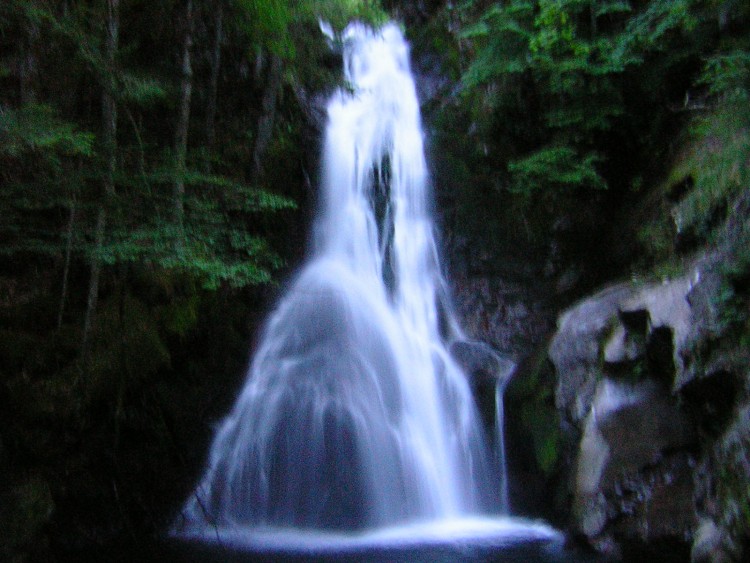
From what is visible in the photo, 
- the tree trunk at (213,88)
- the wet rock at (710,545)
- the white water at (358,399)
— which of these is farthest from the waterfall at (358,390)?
the wet rock at (710,545)

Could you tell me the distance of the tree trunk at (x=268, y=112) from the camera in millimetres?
10016

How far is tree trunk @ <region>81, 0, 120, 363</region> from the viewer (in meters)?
5.65

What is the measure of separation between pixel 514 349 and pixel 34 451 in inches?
Answer: 267

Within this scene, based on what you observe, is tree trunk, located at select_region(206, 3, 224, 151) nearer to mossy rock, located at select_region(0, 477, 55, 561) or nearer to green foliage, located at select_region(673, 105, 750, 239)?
mossy rock, located at select_region(0, 477, 55, 561)

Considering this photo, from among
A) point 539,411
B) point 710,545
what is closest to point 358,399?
point 539,411

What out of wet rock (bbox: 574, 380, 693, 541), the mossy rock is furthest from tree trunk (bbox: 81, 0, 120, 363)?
wet rock (bbox: 574, 380, 693, 541)

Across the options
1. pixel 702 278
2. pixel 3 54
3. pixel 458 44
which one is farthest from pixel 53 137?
→ pixel 458 44

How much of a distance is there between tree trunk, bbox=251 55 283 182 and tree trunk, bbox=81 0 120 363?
3.25 m

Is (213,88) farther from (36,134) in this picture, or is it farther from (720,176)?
(720,176)

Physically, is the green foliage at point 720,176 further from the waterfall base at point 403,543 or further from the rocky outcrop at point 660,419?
the waterfall base at point 403,543

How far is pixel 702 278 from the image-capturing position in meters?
5.68

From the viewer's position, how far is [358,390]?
844 centimetres

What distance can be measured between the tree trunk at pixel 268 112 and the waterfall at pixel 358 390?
1.55 m

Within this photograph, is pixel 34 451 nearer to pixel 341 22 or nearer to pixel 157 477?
pixel 157 477
